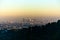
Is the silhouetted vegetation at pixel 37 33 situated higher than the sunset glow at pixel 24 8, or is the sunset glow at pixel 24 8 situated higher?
the sunset glow at pixel 24 8

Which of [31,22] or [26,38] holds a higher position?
[31,22]

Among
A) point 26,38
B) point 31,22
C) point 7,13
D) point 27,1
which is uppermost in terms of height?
point 27,1

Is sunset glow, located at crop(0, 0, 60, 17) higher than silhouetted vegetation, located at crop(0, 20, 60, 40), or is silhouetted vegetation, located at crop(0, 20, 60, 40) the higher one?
sunset glow, located at crop(0, 0, 60, 17)

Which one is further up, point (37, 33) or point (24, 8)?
point (24, 8)

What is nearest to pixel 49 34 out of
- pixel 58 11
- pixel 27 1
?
pixel 58 11

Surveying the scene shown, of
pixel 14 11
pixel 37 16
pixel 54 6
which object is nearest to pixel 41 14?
pixel 37 16

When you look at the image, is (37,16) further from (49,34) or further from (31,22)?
(49,34)
